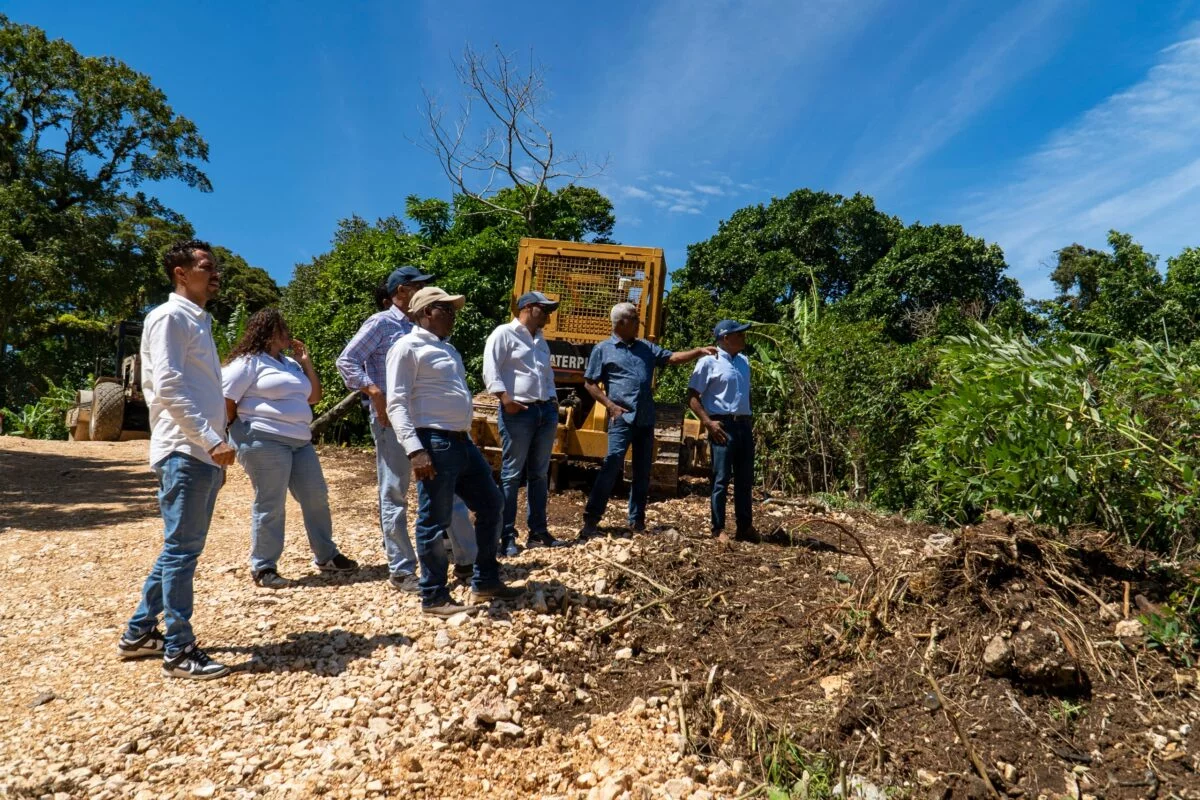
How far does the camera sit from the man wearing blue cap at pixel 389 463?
4.34m

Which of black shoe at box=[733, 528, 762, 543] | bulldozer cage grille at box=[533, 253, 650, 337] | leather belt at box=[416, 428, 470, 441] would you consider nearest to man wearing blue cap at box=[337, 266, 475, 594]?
leather belt at box=[416, 428, 470, 441]

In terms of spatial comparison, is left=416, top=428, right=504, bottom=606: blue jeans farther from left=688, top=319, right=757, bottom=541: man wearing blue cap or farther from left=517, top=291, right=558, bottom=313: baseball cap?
left=688, top=319, right=757, bottom=541: man wearing blue cap

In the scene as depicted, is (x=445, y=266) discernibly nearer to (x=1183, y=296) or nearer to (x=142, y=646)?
(x=142, y=646)

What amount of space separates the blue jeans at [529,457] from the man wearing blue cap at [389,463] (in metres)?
0.45

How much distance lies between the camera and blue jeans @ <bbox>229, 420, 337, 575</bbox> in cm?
431

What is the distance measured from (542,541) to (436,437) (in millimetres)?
1580

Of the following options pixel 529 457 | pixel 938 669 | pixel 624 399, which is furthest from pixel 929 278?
pixel 938 669

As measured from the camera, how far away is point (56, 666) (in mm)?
3514

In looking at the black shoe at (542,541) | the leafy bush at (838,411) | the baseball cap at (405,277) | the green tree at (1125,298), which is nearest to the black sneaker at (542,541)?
the black shoe at (542,541)

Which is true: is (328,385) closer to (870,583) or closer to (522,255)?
(522,255)

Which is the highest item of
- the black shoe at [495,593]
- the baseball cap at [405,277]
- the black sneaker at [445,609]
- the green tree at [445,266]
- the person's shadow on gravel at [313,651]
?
the green tree at [445,266]

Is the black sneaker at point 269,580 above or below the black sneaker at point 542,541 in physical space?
below

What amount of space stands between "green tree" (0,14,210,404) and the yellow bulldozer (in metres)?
15.1

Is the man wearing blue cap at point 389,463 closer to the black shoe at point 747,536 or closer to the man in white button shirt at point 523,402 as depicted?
the man in white button shirt at point 523,402
